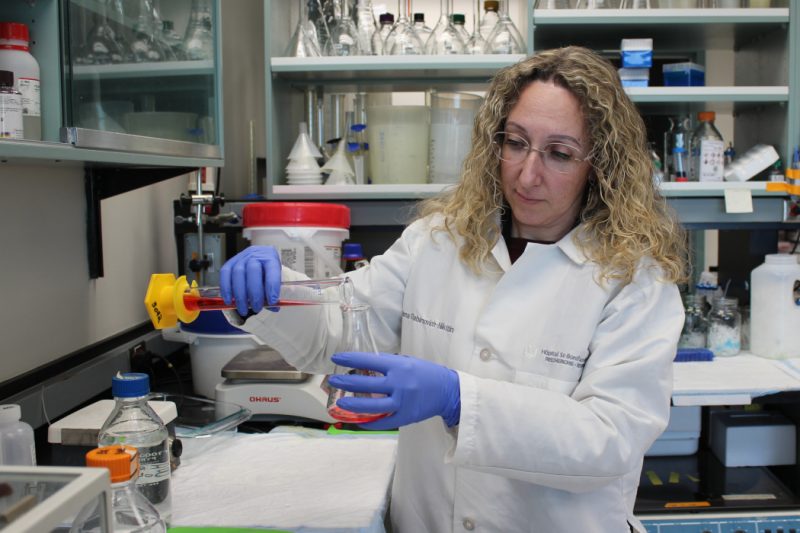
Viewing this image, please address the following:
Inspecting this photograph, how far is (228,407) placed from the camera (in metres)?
1.80

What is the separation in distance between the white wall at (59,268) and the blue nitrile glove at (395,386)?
951mm

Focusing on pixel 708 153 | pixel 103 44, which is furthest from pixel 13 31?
pixel 708 153

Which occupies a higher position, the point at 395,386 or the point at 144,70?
the point at 144,70

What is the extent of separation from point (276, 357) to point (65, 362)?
20.1 inches

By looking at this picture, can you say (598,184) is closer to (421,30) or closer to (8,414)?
(8,414)

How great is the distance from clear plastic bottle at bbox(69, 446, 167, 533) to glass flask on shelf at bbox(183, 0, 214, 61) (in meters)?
1.35

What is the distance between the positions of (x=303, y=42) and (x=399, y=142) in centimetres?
45

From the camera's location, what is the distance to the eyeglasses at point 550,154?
52.0 inches

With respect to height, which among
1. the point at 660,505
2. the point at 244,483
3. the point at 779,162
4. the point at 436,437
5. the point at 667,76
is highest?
the point at 667,76

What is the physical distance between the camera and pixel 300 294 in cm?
136

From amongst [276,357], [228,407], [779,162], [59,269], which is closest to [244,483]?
[228,407]

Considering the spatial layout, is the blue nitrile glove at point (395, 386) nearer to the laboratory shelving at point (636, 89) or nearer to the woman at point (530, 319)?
the woman at point (530, 319)

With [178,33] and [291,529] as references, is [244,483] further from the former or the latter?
[178,33]

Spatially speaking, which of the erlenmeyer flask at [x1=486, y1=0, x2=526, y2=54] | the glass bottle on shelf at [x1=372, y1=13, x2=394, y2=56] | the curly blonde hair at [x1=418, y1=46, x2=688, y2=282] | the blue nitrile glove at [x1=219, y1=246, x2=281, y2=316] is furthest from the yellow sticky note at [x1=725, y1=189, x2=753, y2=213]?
the blue nitrile glove at [x1=219, y1=246, x2=281, y2=316]
